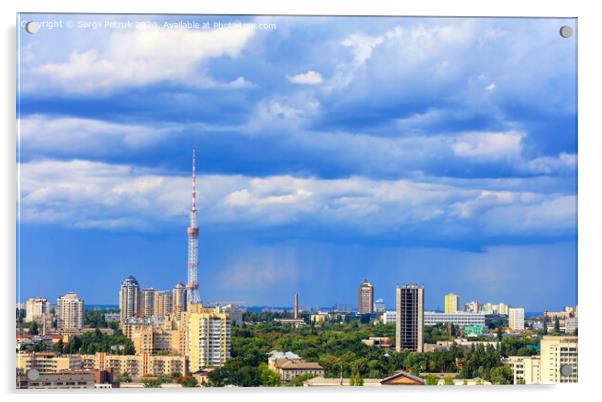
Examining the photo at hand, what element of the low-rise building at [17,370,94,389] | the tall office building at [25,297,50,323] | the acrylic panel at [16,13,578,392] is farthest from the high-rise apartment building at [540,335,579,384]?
the tall office building at [25,297,50,323]

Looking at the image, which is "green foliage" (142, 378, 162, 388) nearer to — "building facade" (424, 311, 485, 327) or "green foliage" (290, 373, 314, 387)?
"green foliage" (290, 373, 314, 387)

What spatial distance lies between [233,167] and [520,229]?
5.27ft

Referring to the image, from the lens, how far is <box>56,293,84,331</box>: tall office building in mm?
5633

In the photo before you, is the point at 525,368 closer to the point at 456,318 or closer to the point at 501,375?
the point at 501,375

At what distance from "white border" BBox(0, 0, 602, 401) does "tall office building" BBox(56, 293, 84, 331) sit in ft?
1.32

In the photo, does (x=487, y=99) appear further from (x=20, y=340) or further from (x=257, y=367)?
(x=20, y=340)

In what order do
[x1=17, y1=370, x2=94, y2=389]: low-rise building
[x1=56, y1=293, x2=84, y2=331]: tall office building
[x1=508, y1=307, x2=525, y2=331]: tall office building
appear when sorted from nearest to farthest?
1. [x1=17, y1=370, x2=94, y2=389]: low-rise building
2. [x1=56, y1=293, x2=84, y2=331]: tall office building
3. [x1=508, y1=307, x2=525, y2=331]: tall office building

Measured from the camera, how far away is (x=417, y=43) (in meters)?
5.77

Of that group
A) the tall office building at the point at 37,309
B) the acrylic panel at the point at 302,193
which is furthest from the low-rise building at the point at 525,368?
the tall office building at the point at 37,309

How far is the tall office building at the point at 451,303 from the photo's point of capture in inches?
229

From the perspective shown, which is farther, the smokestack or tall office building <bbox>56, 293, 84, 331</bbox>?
the smokestack

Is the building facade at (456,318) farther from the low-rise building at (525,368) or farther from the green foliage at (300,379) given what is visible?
the green foliage at (300,379)

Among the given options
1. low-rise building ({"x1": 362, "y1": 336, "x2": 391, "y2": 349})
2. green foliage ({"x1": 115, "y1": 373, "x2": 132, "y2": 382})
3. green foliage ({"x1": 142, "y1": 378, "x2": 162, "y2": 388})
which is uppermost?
low-rise building ({"x1": 362, "y1": 336, "x2": 391, "y2": 349})
